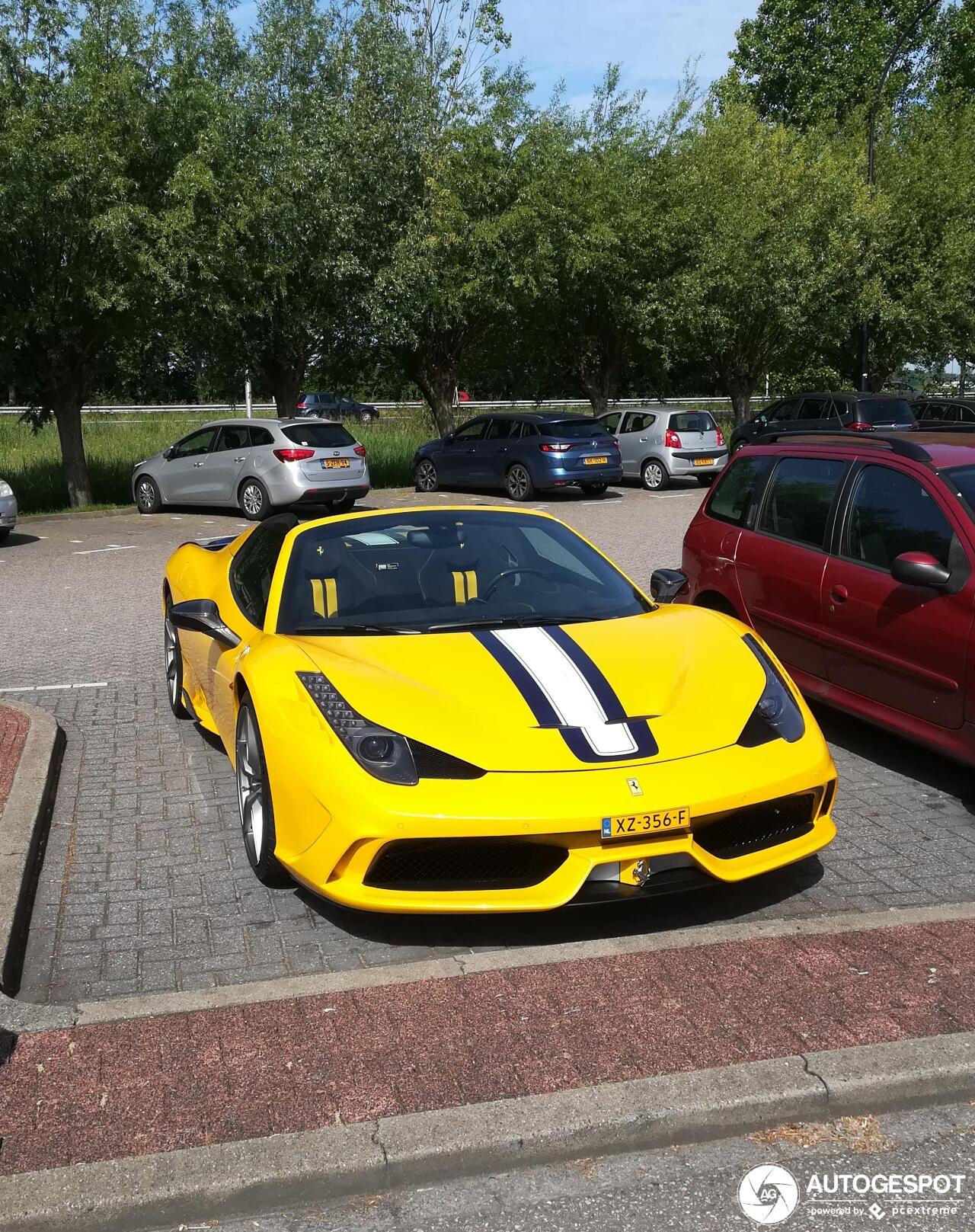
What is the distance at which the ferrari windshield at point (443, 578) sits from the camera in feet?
17.4

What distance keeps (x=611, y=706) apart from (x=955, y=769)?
9.05 feet

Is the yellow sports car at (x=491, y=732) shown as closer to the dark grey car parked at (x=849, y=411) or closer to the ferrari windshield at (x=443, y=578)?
the ferrari windshield at (x=443, y=578)

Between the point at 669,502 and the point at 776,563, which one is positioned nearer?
the point at 776,563

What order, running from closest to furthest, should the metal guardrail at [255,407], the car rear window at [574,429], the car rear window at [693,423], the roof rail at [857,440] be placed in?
the roof rail at [857,440], the car rear window at [574,429], the car rear window at [693,423], the metal guardrail at [255,407]

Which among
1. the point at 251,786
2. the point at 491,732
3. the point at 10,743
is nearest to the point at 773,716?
the point at 491,732

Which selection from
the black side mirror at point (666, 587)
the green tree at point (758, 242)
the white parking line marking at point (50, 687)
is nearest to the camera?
the black side mirror at point (666, 587)

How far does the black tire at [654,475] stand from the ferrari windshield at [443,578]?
19139mm

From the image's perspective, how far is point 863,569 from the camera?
20.6 feet

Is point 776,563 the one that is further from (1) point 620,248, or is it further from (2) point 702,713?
(1) point 620,248

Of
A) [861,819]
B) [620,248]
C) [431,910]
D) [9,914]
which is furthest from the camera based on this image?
[620,248]

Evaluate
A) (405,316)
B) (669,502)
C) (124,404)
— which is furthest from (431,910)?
(124,404)

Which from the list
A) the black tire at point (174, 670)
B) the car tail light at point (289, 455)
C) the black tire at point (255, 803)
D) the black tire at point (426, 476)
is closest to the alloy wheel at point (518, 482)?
the black tire at point (426, 476)

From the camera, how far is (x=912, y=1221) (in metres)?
2.88

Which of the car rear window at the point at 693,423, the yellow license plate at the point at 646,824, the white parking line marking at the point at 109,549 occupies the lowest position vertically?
the white parking line marking at the point at 109,549
